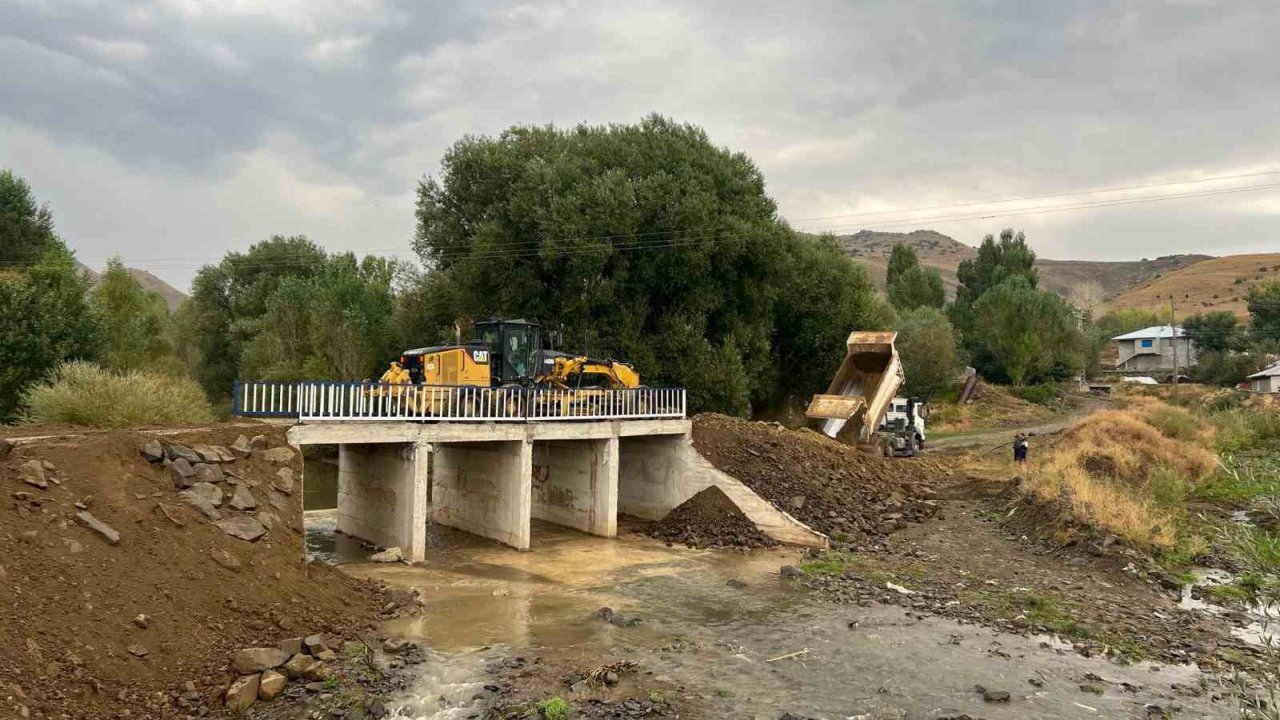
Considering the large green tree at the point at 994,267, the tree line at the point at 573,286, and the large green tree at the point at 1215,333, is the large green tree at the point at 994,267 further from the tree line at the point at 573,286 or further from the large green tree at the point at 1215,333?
the tree line at the point at 573,286

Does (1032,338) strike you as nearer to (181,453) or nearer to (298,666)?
(181,453)

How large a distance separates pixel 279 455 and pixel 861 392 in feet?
77.5

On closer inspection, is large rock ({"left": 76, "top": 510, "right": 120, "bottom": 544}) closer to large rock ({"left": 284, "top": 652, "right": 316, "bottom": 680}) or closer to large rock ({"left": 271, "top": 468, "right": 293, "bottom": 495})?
large rock ({"left": 284, "top": 652, "right": 316, "bottom": 680})

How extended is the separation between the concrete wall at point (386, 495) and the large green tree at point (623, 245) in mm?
12297

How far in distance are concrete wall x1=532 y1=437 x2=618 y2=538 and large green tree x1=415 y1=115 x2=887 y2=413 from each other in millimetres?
7956

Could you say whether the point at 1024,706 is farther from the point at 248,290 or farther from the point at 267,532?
the point at 248,290

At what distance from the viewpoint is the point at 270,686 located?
35.4ft

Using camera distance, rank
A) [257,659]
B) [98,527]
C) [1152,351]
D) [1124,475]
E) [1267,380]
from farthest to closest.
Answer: [1152,351] → [1267,380] → [1124,475] → [98,527] → [257,659]

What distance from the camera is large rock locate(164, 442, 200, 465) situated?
46.6ft

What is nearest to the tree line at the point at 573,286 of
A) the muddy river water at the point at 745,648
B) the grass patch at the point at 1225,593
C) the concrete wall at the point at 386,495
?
the concrete wall at the point at 386,495

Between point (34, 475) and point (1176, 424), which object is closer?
point (34, 475)

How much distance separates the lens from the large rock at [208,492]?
1391cm

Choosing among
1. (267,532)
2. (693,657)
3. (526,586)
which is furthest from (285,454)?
(693,657)

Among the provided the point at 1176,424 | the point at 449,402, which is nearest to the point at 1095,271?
the point at 1176,424
